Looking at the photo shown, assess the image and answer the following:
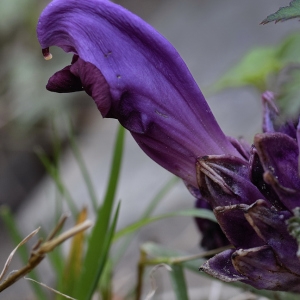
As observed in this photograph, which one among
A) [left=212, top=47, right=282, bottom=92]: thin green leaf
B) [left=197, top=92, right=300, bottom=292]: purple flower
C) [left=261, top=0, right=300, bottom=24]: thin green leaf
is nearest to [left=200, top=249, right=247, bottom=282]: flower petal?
[left=197, top=92, right=300, bottom=292]: purple flower

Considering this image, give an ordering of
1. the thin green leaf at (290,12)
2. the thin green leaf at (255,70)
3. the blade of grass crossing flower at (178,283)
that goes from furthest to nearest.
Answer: the thin green leaf at (255,70)
the blade of grass crossing flower at (178,283)
the thin green leaf at (290,12)

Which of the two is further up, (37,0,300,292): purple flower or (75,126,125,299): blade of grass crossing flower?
(37,0,300,292): purple flower

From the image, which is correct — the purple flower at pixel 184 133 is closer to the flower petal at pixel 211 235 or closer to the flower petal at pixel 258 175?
the flower petal at pixel 258 175

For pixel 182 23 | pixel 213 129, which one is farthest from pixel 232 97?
pixel 213 129

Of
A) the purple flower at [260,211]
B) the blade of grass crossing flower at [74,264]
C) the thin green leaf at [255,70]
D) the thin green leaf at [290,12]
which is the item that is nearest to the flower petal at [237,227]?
the purple flower at [260,211]

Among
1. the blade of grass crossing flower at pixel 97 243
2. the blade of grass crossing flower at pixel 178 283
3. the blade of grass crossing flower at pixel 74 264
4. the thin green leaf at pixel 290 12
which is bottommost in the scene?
the blade of grass crossing flower at pixel 178 283

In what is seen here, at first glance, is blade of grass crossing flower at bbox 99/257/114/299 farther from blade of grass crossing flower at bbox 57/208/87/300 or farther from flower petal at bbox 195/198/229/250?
flower petal at bbox 195/198/229/250
